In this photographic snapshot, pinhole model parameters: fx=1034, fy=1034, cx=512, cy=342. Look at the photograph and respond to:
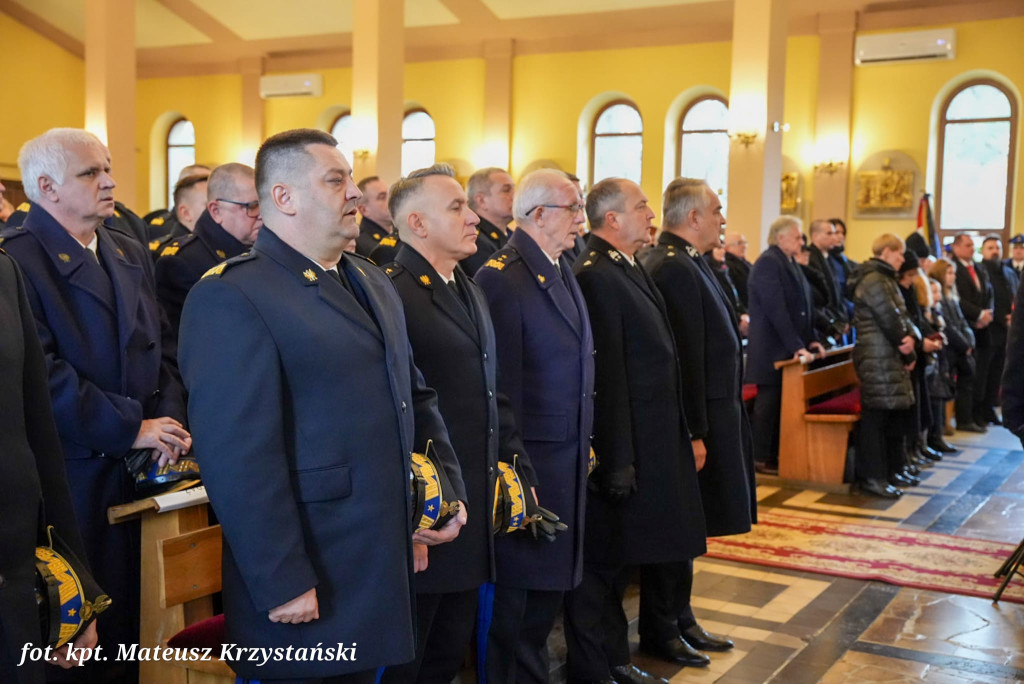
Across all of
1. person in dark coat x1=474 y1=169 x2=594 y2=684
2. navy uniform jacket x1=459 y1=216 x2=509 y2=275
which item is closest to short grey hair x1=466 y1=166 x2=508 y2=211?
navy uniform jacket x1=459 y1=216 x2=509 y2=275

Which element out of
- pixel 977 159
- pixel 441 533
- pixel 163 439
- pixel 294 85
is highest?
A: pixel 294 85

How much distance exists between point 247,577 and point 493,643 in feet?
3.70

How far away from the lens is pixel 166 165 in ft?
58.6

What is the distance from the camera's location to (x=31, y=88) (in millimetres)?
16125

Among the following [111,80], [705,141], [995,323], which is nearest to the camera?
[995,323]

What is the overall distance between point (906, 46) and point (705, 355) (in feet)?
33.1

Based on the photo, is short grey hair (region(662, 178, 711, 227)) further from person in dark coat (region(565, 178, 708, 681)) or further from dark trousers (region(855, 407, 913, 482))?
dark trousers (region(855, 407, 913, 482))

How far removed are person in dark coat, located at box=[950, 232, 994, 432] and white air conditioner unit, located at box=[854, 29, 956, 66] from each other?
3.81 m

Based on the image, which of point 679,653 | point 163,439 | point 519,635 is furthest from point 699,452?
point 163,439

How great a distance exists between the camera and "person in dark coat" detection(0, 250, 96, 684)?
1.60 m

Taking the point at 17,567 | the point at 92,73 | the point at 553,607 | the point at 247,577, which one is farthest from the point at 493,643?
the point at 92,73

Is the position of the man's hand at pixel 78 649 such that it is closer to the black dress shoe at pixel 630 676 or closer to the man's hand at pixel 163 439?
the man's hand at pixel 163 439

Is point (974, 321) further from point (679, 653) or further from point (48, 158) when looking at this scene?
point (48, 158)

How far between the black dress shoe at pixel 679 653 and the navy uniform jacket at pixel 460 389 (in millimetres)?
1252
